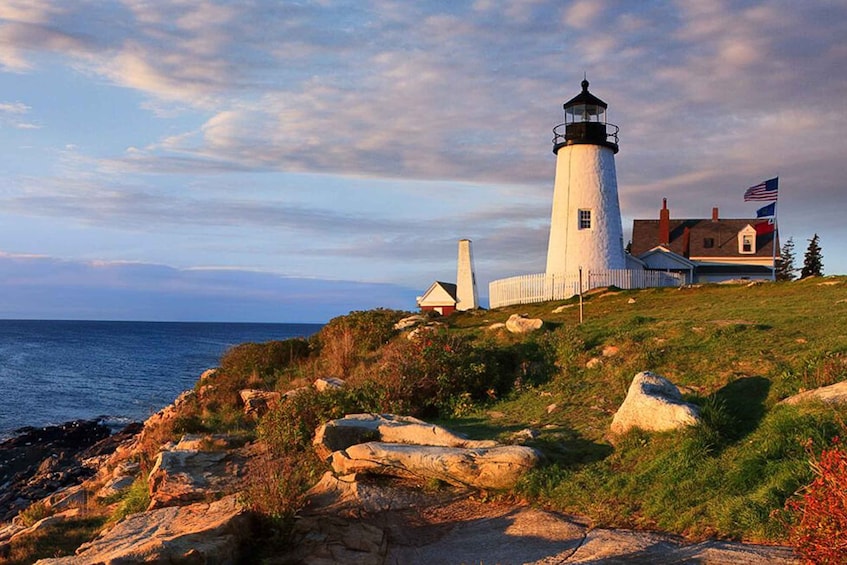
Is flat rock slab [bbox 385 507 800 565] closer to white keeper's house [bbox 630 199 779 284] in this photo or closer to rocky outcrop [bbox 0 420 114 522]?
rocky outcrop [bbox 0 420 114 522]

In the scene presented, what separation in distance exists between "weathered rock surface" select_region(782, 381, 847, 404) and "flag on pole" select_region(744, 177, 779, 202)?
33007mm

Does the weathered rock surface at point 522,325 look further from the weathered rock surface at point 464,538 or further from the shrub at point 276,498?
the shrub at point 276,498

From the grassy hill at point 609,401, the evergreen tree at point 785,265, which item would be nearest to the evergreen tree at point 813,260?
the evergreen tree at point 785,265

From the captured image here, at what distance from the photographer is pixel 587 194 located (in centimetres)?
3772

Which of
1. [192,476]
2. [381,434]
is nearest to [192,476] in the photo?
[192,476]

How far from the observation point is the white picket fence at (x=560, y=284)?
1463 inches

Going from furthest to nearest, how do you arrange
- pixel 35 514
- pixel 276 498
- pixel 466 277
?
pixel 466 277 → pixel 35 514 → pixel 276 498

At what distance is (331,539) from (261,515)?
0.99m

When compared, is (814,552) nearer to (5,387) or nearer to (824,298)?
(824,298)

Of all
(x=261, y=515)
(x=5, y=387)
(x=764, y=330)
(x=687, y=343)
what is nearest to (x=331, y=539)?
(x=261, y=515)

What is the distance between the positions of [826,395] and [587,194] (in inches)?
1108

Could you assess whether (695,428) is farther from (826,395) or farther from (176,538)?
(176,538)

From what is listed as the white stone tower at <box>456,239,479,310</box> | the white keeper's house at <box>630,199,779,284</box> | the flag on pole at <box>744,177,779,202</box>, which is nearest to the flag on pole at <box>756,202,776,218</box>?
the flag on pole at <box>744,177,779,202</box>

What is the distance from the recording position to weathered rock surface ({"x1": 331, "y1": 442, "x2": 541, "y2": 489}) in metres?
10.3
